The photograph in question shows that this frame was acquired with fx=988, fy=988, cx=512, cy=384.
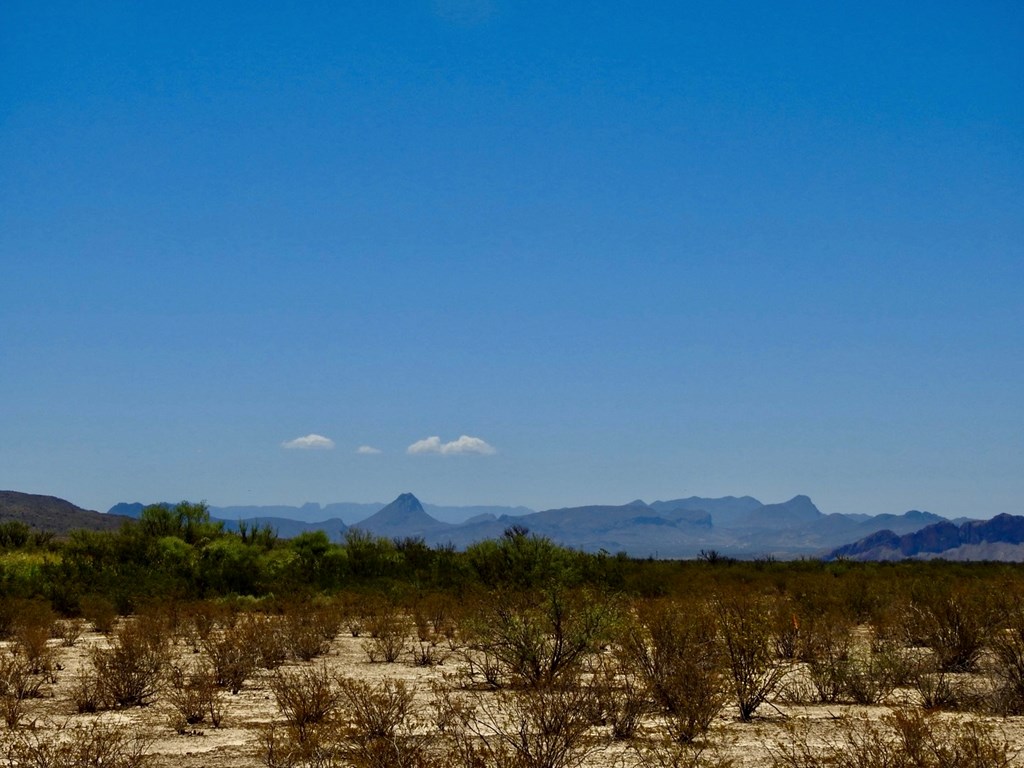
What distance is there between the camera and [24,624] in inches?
810

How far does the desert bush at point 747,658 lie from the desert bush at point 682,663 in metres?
0.20

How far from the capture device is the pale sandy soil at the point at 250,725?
34.0ft

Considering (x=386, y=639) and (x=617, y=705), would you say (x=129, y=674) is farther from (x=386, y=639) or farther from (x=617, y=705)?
(x=617, y=705)

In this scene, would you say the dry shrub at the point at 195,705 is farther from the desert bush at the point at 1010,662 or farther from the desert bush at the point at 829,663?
the desert bush at the point at 1010,662

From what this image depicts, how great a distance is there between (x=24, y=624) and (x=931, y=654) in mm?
17639

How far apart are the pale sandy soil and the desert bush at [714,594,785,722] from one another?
10.5 inches

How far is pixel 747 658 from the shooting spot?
42.0 ft

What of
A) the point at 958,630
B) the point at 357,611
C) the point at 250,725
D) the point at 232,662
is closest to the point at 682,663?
the point at 250,725

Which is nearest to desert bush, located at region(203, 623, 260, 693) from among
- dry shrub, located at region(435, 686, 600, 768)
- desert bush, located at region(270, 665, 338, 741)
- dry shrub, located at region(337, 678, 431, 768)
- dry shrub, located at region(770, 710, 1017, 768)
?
desert bush, located at region(270, 665, 338, 741)

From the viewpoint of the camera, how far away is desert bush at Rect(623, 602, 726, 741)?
11211mm

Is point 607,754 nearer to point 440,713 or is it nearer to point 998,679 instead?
point 440,713

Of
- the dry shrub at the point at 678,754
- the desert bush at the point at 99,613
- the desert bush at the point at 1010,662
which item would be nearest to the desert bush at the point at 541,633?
the dry shrub at the point at 678,754

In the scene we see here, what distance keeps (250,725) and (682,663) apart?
17.4 ft

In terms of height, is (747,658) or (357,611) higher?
(747,658)
